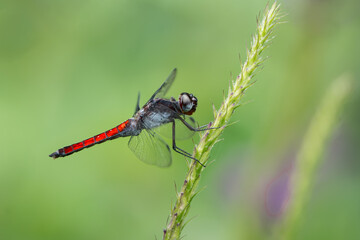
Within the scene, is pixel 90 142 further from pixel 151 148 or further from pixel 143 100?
pixel 143 100

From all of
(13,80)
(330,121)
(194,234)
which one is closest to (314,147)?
(330,121)

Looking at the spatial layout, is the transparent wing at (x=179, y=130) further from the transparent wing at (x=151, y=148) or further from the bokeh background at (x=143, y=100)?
the bokeh background at (x=143, y=100)

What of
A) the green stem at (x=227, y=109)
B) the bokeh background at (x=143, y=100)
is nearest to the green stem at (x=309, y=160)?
the green stem at (x=227, y=109)

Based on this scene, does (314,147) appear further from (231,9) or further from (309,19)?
(231,9)

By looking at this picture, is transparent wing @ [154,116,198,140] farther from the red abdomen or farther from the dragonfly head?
the red abdomen

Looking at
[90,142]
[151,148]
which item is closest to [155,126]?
[151,148]

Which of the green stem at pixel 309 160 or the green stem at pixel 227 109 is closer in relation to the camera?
the green stem at pixel 227 109
